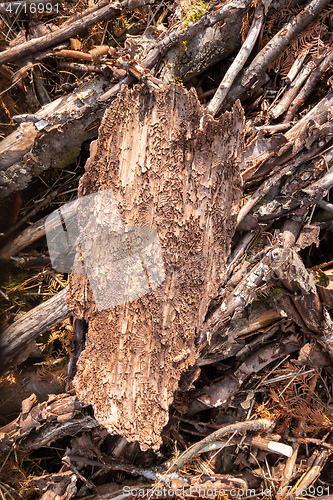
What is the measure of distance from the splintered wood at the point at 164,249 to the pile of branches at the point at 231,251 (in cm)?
19

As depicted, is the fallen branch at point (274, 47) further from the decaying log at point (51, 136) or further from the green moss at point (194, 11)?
the decaying log at point (51, 136)

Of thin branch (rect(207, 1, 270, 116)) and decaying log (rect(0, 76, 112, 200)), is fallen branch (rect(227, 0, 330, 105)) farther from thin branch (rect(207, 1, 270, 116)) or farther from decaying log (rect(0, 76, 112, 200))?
decaying log (rect(0, 76, 112, 200))

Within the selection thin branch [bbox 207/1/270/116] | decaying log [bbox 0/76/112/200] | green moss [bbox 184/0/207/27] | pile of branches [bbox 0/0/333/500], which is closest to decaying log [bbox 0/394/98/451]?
pile of branches [bbox 0/0/333/500]

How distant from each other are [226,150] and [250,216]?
0.39 metres

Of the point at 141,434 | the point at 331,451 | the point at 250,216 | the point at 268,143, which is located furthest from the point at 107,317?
the point at 331,451

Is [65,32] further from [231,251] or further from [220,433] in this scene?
[220,433]

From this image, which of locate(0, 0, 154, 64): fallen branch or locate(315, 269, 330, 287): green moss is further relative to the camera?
locate(0, 0, 154, 64): fallen branch

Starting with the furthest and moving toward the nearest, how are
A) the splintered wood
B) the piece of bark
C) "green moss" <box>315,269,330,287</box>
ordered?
the piece of bark
"green moss" <box>315,269,330,287</box>
the splintered wood

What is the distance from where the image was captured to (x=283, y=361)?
6.46ft

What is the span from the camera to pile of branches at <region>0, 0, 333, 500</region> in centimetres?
173

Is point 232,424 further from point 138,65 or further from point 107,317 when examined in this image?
Answer: point 138,65

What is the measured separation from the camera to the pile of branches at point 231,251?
1.73 m

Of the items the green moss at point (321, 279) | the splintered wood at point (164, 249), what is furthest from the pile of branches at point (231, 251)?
the splintered wood at point (164, 249)

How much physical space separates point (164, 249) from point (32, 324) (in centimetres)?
93
